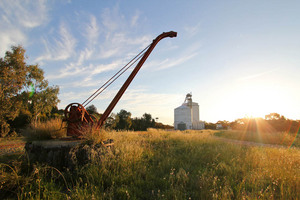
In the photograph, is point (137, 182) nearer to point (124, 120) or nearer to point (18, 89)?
point (18, 89)

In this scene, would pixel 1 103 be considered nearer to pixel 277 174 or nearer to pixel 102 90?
pixel 102 90

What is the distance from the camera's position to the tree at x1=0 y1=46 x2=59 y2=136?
13445mm

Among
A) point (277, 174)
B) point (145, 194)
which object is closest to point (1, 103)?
point (145, 194)

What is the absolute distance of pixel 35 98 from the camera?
17250mm

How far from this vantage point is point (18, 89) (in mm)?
14680

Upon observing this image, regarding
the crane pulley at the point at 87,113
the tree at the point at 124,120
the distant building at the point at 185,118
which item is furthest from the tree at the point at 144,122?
the crane pulley at the point at 87,113

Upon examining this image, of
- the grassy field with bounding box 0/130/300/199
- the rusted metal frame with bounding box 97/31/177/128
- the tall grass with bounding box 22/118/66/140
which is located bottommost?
the grassy field with bounding box 0/130/300/199

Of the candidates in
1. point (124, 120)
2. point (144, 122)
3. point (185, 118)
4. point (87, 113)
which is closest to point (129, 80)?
point (87, 113)

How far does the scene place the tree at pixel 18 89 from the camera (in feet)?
44.1

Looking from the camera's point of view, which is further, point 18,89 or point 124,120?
point 124,120

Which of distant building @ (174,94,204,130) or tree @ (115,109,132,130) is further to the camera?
distant building @ (174,94,204,130)

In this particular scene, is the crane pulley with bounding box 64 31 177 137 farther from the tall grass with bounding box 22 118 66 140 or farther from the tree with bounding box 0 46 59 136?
the tree with bounding box 0 46 59 136

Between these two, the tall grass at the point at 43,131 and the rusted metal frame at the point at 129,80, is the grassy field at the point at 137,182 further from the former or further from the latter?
the rusted metal frame at the point at 129,80

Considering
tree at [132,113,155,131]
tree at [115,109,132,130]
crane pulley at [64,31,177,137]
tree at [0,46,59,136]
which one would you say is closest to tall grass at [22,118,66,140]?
crane pulley at [64,31,177,137]
